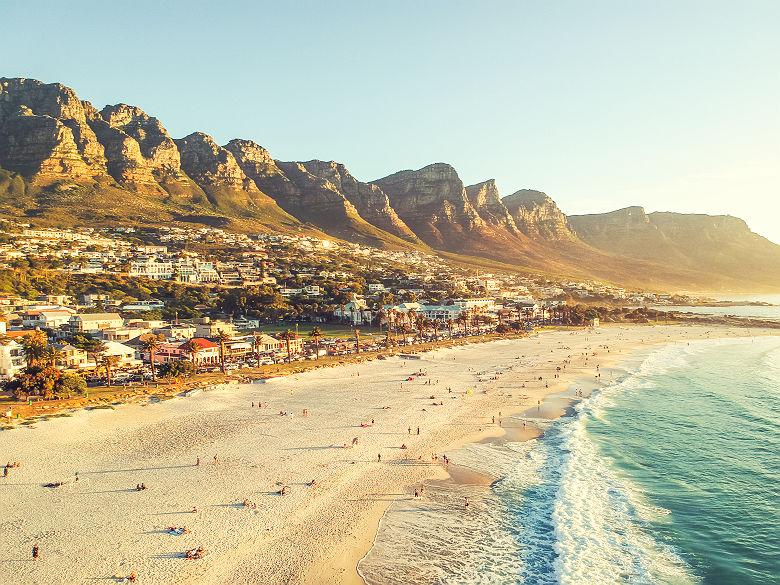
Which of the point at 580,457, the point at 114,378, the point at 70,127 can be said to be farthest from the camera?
the point at 70,127

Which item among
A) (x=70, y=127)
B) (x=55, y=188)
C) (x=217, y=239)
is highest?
(x=70, y=127)

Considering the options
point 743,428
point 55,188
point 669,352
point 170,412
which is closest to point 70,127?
point 55,188

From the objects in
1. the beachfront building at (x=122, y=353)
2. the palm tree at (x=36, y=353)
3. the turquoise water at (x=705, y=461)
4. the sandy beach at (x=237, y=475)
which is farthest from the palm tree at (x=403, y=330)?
the palm tree at (x=36, y=353)

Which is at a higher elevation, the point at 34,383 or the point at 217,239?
the point at 217,239

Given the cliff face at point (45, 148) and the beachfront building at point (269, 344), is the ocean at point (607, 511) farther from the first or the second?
the cliff face at point (45, 148)

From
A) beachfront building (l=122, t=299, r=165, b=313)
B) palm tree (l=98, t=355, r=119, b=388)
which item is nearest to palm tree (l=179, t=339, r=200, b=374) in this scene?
palm tree (l=98, t=355, r=119, b=388)

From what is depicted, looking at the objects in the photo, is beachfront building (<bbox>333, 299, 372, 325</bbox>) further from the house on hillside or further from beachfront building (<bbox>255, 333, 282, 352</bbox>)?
the house on hillside

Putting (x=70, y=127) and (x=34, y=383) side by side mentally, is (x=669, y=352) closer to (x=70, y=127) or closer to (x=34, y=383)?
(x=34, y=383)
